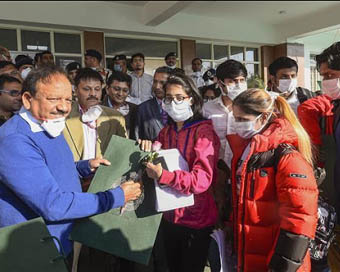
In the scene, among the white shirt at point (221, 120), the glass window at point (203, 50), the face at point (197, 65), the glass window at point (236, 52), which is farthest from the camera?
the glass window at point (236, 52)

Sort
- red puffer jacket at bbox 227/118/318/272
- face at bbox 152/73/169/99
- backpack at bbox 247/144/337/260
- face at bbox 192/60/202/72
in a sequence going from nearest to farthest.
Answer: red puffer jacket at bbox 227/118/318/272 → backpack at bbox 247/144/337/260 → face at bbox 152/73/169/99 → face at bbox 192/60/202/72

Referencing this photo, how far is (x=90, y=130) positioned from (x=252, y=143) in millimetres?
1353

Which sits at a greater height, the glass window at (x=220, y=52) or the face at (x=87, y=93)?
the glass window at (x=220, y=52)

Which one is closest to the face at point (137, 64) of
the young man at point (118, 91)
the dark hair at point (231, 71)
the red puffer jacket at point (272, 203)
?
the young man at point (118, 91)

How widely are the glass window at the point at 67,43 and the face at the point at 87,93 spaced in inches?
271

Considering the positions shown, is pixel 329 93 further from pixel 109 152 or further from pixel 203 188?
pixel 109 152

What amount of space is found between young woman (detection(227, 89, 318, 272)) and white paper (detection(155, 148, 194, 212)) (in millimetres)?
314

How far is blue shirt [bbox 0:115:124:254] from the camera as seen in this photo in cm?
141

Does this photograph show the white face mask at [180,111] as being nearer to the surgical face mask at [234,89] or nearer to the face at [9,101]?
the surgical face mask at [234,89]

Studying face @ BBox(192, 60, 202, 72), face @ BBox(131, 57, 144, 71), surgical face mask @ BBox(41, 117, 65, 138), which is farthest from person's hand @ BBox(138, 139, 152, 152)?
face @ BBox(192, 60, 202, 72)

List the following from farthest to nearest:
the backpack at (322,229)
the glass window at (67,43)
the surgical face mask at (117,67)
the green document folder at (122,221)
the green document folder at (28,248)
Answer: the glass window at (67,43), the surgical face mask at (117,67), the green document folder at (122,221), the backpack at (322,229), the green document folder at (28,248)

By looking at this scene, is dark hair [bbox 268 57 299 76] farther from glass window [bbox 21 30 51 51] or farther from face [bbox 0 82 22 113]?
glass window [bbox 21 30 51 51]

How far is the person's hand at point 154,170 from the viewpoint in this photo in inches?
69.9

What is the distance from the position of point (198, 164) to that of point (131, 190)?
0.45 meters
